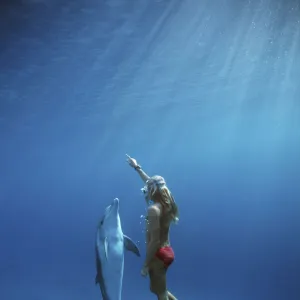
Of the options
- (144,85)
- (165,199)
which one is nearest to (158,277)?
(165,199)

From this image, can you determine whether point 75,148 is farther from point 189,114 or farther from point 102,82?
point 102,82

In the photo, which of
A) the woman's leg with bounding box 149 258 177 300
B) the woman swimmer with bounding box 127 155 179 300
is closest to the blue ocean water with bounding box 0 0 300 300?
the woman swimmer with bounding box 127 155 179 300

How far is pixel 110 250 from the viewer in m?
5.98

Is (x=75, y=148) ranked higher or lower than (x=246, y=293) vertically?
higher

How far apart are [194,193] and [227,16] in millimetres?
149560

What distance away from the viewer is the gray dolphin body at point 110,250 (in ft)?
19.0

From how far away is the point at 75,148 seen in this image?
4622cm

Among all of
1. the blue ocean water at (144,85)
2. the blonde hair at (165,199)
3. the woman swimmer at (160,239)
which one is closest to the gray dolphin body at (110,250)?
the woman swimmer at (160,239)

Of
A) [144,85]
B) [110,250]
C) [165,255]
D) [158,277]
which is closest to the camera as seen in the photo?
[110,250]

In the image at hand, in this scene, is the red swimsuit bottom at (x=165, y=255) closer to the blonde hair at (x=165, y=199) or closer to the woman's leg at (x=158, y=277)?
the woman's leg at (x=158, y=277)

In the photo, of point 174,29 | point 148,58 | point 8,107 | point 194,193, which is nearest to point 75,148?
point 8,107

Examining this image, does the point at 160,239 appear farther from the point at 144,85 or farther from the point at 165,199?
the point at 144,85

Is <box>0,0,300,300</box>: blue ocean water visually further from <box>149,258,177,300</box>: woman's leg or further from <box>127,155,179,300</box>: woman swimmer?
<box>149,258,177,300</box>: woman's leg

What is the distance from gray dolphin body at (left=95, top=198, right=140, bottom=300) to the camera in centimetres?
580
